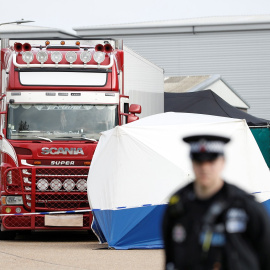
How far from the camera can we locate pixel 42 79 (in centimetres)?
1566

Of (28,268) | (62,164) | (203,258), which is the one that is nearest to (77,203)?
(62,164)

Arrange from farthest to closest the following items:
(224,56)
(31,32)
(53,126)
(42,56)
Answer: (224,56)
(31,32)
(42,56)
(53,126)

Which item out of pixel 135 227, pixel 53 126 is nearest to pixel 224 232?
pixel 135 227

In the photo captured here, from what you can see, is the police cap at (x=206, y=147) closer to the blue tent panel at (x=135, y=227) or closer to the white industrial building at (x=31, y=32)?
the blue tent panel at (x=135, y=227)

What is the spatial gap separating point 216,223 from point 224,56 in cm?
4655

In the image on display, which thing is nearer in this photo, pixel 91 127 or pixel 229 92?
pixel 91 127

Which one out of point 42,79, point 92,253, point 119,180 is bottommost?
point 92,253

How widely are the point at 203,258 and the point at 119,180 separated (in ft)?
32.7

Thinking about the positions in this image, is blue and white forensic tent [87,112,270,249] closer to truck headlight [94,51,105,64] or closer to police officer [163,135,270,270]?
truck headlight [94,51,105,64]

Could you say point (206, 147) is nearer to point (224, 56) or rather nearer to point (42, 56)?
point (42, 56)

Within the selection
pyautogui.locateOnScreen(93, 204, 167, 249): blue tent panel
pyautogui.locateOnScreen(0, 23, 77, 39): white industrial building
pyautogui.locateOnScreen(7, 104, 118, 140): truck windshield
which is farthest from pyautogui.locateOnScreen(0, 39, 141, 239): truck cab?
pyautogui.locateOnScreen(0, 23, 77, 39): white industrial building

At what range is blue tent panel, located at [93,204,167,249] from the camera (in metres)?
14.2

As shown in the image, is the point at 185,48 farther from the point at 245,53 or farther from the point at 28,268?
the point at 28,268

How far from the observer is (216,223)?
437 cm
